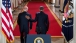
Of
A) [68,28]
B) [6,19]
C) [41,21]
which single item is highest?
[6,19]

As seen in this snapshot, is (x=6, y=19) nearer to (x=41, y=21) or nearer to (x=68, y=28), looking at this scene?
(x=41, y=21)

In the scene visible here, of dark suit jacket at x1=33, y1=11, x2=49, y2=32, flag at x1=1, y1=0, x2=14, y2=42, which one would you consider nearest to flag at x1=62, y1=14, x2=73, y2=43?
dark suit jacket at x1=33, y1=11, x2=49, y2=32

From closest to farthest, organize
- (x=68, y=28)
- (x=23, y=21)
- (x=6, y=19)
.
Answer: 1. (x=6, y=19)
2. (x=23, y=21)
3. (x=68, y=28)

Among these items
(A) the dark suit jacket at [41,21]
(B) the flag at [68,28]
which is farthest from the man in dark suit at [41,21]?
(B) the flag at [68,28]

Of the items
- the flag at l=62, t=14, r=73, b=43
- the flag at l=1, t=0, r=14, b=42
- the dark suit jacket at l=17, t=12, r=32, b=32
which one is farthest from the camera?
the flag at l=62, t=14, r=73, b=43

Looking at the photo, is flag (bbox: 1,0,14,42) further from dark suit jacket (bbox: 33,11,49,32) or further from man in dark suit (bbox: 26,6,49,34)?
dark suit jacket (bbox: 33,11,49,32)

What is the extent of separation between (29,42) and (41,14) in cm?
252

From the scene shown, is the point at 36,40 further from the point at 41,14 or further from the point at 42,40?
the point at 41,14

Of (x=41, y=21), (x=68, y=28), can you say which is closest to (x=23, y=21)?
(x=41, y=21)

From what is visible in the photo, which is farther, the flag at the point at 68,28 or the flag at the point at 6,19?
the flag at the point at 68,28

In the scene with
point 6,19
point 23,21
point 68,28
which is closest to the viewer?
point 6,19

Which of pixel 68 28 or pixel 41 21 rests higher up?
pixel 41 21

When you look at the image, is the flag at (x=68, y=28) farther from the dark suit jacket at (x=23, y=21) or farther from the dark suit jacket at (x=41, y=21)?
the dark suit jacket at (x=23, y=21)

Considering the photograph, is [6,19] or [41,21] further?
[41,21]
